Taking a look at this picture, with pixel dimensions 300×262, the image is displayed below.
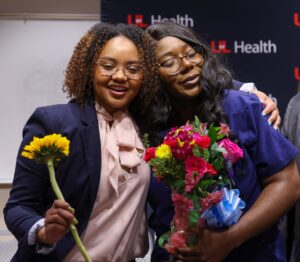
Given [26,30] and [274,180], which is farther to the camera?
[26,30]

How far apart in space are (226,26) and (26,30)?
1631 millimetres

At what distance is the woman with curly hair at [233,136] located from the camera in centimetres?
144

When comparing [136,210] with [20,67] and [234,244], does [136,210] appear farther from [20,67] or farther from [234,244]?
[20,67]

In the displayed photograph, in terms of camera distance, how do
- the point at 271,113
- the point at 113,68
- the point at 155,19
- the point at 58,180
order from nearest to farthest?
the point at 58,180, the point at 113,68, the point at 271,113, the point at 155,19

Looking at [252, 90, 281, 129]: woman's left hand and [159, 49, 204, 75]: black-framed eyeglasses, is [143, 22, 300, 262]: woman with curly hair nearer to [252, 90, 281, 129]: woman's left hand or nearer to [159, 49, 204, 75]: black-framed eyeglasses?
[159, 49, 204, 75]: black-framed eyeglasses

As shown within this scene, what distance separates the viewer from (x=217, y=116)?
1.63 metres

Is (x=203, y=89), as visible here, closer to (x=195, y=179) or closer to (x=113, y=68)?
(x=113, y=68)

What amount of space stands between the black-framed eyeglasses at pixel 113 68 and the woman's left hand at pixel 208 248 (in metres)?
0.56

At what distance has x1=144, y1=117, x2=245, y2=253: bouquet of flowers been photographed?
1306mm

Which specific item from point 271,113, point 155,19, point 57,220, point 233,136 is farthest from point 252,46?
point 57,220

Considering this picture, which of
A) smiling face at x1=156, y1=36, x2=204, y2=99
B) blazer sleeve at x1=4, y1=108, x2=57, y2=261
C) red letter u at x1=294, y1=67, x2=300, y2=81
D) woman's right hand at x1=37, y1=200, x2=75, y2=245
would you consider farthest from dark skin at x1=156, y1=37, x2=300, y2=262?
red letter u at x1=294, y1=67, x2=300, y2=81

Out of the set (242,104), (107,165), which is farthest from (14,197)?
(242,104)

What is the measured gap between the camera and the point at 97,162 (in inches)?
60.1

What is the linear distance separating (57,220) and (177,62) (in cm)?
71
